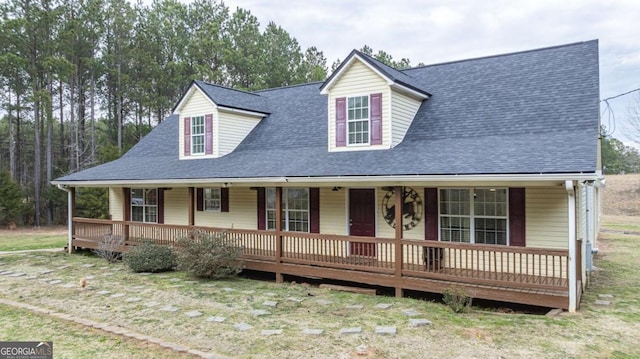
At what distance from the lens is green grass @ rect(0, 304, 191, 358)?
6.35 meters

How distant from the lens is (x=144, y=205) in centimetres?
1692

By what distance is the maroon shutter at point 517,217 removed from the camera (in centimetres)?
954

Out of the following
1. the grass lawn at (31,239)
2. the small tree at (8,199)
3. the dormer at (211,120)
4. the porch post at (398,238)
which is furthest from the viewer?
the small tree at (8,199)

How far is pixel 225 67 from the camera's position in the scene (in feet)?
118

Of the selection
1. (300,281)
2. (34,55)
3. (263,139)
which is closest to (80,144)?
(34,55)

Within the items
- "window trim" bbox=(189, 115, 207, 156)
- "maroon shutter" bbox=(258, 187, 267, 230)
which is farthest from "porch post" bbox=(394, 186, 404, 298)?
"window trim" bbox=(189, 115, 207, 156)

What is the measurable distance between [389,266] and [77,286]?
7928 millimetres

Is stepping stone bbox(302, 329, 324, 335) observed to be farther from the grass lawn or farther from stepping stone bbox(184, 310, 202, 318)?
the grass lawn

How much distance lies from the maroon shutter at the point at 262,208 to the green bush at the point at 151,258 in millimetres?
2787

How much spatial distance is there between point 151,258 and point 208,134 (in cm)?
498

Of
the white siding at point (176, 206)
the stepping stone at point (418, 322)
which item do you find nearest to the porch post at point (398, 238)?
the stepping stone at point (418, 322)

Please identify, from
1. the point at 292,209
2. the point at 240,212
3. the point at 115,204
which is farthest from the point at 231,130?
the point at 115,204

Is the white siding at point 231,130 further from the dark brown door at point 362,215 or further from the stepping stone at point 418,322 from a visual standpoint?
the stepping stone at point 418,322

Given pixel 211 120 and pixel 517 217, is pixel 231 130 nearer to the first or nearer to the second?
pixel 211 120
